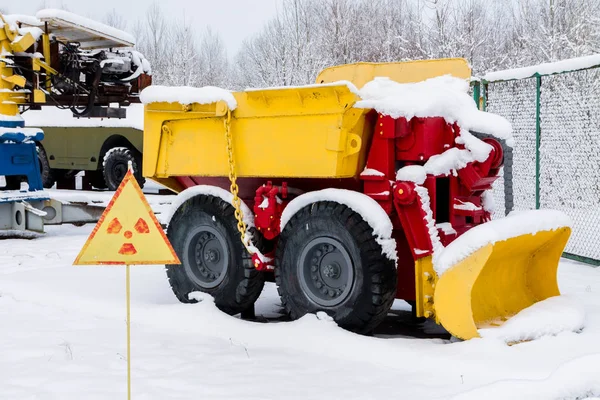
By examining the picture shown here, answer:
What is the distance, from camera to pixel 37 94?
10.6 metres

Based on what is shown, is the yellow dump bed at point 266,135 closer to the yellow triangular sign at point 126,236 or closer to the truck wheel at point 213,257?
the truck wheel at point 213,257

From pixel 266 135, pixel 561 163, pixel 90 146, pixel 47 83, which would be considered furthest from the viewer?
pixel 90 146

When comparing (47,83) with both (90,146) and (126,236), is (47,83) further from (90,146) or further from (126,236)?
(126,236)

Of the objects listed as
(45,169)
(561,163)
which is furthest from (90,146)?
(561,163)

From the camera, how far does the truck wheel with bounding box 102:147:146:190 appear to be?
49.3 feet

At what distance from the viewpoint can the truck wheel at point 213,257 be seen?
6.17 m

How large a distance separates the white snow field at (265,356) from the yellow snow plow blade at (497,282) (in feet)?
0.68

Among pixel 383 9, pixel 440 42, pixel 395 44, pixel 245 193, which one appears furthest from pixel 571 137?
pixel 383 9

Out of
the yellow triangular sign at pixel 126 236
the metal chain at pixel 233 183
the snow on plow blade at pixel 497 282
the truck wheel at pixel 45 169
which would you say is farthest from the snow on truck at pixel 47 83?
the snow on plow blade at pixel 497 282

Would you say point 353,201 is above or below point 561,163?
below

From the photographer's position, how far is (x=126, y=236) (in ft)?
14.0

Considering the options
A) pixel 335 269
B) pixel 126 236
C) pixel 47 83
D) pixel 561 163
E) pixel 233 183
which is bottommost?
pixel 335 269

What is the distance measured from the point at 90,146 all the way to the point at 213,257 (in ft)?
32.7

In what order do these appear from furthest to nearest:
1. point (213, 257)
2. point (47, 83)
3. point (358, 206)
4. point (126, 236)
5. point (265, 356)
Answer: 1. point (47, 83)
2. point (213, 257)
3. point (358, 206)
4. point (265, 356)
5. point (126, 236)
